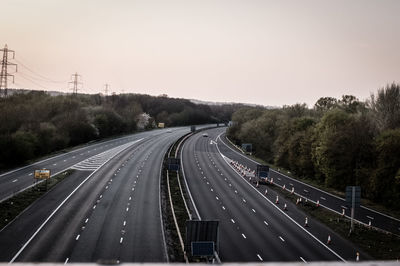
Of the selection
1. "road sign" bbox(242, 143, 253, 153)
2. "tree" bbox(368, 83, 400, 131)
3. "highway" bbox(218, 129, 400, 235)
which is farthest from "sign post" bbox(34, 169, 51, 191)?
"road sign" bbox(242, 143, 253, 153)

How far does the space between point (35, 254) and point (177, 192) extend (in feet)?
72.2

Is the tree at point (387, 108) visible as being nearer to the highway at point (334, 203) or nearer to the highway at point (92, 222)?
the highway at point (334, 203)

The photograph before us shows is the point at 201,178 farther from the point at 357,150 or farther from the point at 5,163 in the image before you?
the point at 5,163

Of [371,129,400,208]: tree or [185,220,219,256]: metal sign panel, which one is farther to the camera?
[371,129,400,208]: tree

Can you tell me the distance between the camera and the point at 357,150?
50188 millimetres

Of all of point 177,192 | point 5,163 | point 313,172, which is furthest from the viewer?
point 313,172

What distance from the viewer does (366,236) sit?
3216 centimetres

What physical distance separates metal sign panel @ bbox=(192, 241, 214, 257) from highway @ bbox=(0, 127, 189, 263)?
3.01 m

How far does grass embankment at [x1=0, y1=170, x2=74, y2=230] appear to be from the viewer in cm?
3256

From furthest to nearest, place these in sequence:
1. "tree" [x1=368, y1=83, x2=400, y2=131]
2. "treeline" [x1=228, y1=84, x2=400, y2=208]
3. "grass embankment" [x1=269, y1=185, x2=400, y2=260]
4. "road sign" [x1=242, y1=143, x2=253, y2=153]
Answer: "road sign" [x1=242, y1=143, x2=253, y2=153] < "tree" [x1=368, y1=83, x2=400, y2=131] < "treeline" [x1=228, y1=84, x2=400, y2=208] < "grass embankment" [x1=269, y1=185, x2=400, y2=260]

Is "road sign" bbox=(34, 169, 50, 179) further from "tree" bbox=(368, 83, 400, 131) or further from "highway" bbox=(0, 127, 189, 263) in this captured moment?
"tree" bbox=(368, 83, 400, 131)

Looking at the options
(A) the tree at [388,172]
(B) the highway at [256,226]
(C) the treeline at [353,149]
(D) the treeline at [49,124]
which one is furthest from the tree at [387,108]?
(D) the treeline at [49,124]

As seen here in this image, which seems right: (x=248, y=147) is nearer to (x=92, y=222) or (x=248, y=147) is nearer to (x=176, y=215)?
(x=176, y=215)

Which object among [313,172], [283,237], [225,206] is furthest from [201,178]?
[283,237]
